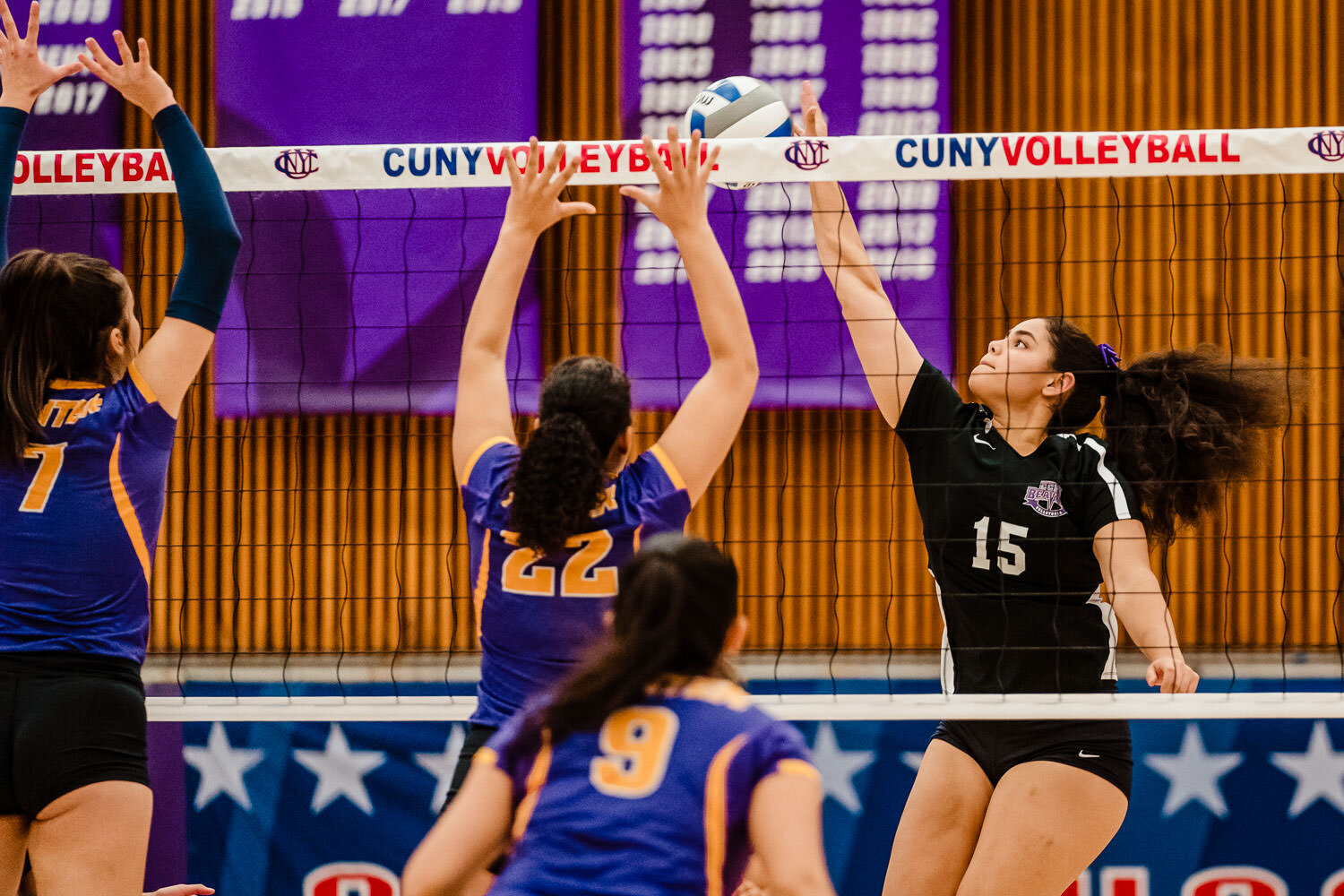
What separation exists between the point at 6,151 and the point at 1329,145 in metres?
3.33

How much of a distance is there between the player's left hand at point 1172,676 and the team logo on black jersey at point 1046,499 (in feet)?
1.48

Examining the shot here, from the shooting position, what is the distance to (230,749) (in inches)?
201

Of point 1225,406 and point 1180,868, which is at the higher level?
point 1225,406

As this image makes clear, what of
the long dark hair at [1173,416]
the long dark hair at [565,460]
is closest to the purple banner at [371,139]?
the long dark hair at [1173,416]

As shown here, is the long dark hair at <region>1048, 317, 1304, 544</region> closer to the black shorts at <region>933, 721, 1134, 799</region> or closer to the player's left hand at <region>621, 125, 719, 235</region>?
the black shorts at <region>933, 721, 1134, 799</region>

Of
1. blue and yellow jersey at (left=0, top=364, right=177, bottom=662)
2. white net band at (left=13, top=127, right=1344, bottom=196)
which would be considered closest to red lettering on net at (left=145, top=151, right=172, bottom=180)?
white net band at (left=13, top=127, right=1344, bottom=196)

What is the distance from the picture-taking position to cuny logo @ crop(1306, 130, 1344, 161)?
345 cm

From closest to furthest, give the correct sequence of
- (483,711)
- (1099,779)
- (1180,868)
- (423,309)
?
(483,711), (1099,779), (1180,868), (423,309)

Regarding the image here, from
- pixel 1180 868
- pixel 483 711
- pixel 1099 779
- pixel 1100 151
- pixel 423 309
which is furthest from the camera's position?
pixel 423 309

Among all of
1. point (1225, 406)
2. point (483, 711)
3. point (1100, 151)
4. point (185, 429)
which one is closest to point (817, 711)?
point (483, 711)

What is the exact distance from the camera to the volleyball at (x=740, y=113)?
12.4 ft

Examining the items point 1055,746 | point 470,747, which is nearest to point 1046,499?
point 1055,746

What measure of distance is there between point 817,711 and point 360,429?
3159 millimetres

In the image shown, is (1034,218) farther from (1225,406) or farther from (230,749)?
(230,749)
